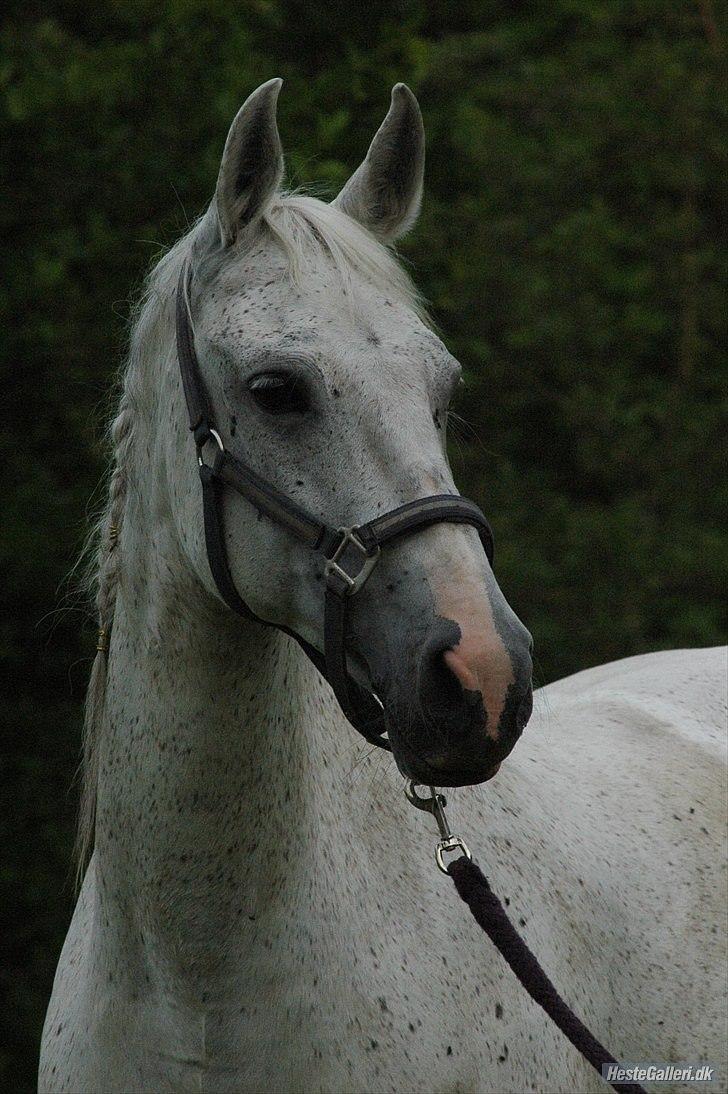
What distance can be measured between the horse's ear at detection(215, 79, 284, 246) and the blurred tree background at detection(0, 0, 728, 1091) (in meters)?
0.63

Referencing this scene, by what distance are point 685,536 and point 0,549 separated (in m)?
5.94

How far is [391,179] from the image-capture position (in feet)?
9.43

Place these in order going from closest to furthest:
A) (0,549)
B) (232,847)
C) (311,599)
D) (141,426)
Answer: (311,599) → (232,847) → (141,426) → (0,549)

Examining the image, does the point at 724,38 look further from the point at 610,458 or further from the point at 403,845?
the point at 403,845

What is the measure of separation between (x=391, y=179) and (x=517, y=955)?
5.28ft

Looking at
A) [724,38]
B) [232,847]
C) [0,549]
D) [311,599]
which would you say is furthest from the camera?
[724,38]

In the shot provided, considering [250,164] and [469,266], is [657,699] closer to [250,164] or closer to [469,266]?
[250,164]

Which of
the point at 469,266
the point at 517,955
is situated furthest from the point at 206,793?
the point at 469,266

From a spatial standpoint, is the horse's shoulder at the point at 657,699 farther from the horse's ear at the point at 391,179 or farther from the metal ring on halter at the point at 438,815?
the horse's ear at the point at 391,179

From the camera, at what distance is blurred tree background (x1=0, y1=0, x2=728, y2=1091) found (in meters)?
7.18

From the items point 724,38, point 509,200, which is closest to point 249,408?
point 509,200

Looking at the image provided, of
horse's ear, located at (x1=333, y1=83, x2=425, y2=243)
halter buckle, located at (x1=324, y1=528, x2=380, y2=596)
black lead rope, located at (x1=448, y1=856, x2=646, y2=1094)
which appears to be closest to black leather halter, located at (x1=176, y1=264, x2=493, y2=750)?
halter buckle, located at (x1=324, y1=528, x2=380, y2=596)

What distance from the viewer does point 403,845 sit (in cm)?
280

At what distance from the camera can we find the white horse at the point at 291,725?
232 cm
